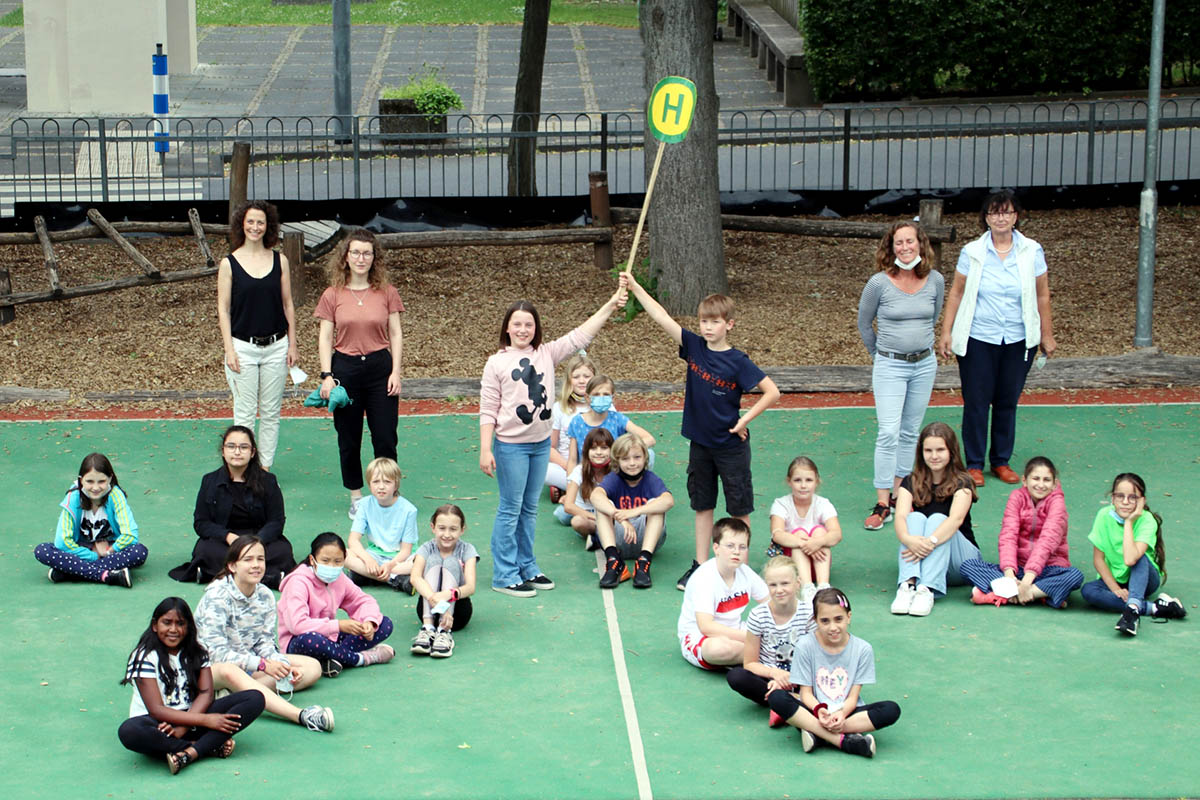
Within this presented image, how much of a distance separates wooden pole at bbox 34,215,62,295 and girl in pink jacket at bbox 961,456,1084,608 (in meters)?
10.2

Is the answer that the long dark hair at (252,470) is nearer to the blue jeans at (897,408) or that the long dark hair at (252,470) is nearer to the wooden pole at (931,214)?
the blue jeans at (897,408)

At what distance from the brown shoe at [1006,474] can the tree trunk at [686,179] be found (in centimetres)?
512

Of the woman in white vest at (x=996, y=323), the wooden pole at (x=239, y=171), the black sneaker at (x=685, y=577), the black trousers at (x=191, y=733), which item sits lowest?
the black trousers at (x=191, y=733)

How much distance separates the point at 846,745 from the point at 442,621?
230 cm

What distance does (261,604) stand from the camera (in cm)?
745

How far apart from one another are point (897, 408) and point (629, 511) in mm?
1990

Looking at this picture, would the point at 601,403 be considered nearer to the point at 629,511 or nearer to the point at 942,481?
the point at 629,511

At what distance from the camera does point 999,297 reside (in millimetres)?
A: 10469

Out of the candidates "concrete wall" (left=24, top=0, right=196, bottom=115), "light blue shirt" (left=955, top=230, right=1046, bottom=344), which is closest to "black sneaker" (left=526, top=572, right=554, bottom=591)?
"light blue shirt" (left=955, top=230, right=1046, bottom=344)

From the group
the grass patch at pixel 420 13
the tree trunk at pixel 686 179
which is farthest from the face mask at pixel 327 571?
the grass patch at pixel 420 13

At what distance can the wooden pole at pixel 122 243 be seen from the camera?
15.8 m

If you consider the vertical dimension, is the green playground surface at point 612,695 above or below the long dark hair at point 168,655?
below

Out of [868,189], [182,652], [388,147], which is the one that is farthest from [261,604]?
[388,147]

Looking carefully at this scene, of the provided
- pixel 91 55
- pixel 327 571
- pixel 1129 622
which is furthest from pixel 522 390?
pixel 91 55
